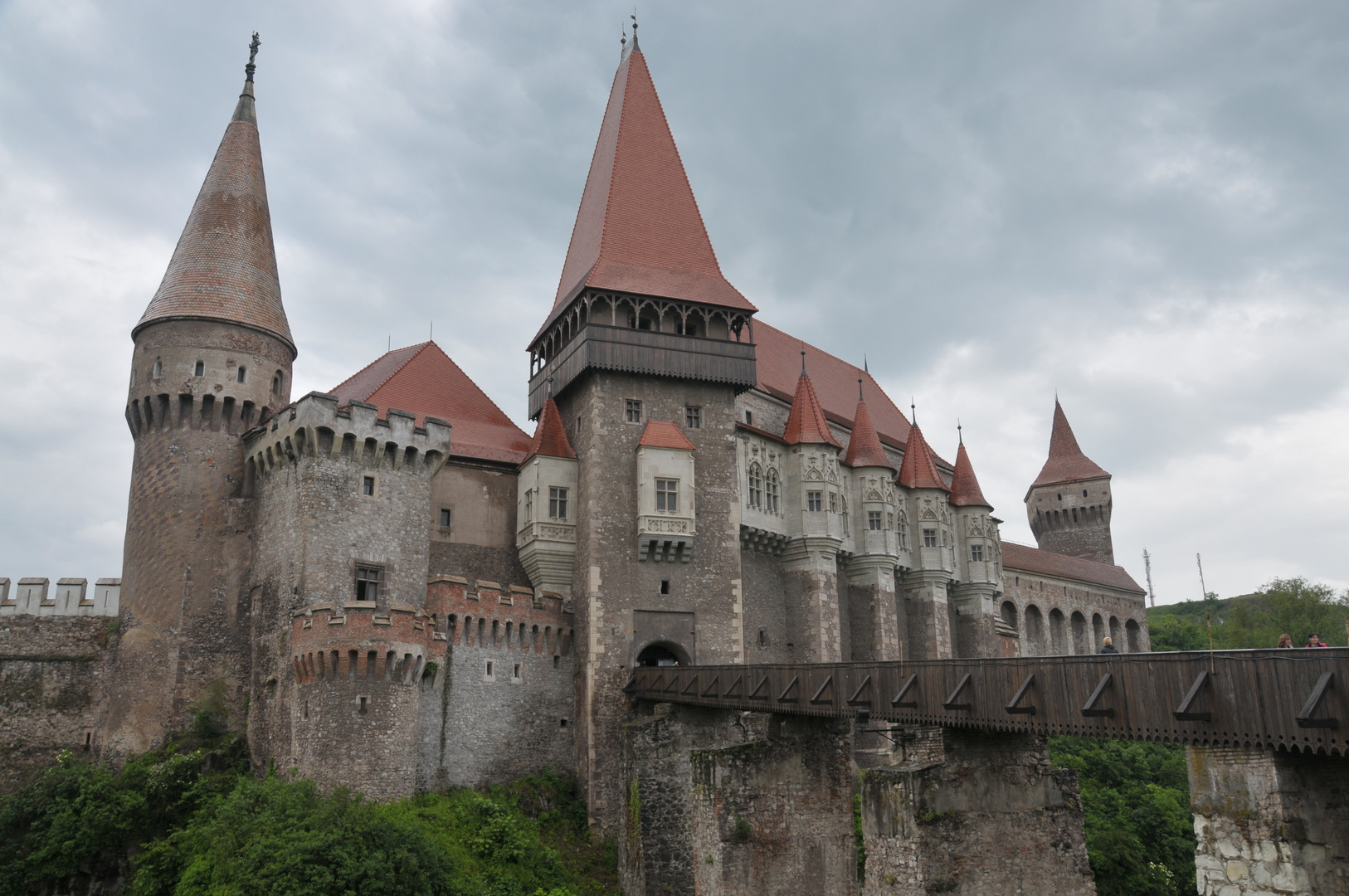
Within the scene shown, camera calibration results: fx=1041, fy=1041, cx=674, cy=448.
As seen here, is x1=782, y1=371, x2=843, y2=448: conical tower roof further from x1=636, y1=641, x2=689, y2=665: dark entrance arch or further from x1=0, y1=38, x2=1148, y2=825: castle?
x1=636, y1=641, x2=689, y2=665: dark entrance arch

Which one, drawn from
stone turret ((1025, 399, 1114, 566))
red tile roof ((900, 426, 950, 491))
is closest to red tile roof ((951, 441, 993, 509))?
A: red tile roof ((900, 426, 950, 491))

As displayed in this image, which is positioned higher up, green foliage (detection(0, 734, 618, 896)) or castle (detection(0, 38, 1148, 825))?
castle (detection(0, 38, 1148, 825))

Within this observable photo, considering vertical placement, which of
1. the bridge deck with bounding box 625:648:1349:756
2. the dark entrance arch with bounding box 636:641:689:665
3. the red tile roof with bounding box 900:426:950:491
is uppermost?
the red tile roof with bounding box 900:426:950:491

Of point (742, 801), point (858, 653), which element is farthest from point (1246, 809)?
point (858, 653)

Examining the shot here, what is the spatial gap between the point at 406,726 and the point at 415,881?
4572 mm

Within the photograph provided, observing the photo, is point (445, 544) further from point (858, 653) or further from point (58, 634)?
point (858, 653)

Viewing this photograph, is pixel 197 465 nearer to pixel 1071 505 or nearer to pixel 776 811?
pixel 776 811

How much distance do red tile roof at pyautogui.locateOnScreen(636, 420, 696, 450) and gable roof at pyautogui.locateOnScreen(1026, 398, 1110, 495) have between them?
130 ft

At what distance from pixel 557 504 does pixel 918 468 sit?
15595 millimetres

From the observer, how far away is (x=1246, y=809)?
11469 millimetres

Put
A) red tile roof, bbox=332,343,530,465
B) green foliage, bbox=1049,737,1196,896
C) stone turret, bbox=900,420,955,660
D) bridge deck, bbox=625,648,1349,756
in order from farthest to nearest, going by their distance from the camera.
→ stone turret, bbox=900,420,955,660
red tile roof, bbox=332,343,530,465
green foliage, bbox=1049,737,1196,896
bridge deck, bbox=625,648,1349,756

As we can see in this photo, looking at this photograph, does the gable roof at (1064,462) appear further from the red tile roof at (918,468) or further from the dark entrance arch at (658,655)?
the dark entrance arch at (658,655)

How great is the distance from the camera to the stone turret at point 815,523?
32.0m

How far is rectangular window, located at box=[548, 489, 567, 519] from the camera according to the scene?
29.4 meters
